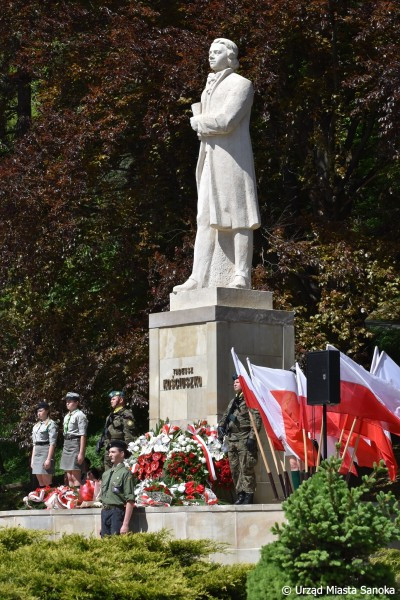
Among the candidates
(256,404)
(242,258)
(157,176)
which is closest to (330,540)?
(256,404)

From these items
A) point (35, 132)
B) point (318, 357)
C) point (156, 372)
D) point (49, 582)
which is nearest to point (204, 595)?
point (49, 582)

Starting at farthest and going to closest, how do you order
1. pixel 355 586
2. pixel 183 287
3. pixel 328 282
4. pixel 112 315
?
pixel 112 315 → pixel 328 282 → pixel 183 287 → pixel 355 586

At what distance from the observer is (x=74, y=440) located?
18.9m

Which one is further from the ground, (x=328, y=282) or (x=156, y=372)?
(x=328, y=282)

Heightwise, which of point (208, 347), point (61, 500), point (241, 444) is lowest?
point (61, 500)

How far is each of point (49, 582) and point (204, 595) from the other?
135cm

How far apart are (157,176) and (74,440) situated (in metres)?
10.6

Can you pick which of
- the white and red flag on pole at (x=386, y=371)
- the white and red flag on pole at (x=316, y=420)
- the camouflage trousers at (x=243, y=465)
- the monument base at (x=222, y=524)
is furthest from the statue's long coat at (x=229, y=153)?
the monument base at (x=222, y=524)

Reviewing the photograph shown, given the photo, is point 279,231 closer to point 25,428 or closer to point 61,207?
point 61,207

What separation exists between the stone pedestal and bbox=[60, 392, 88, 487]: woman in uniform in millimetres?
914

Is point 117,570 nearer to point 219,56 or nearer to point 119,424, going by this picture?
point 119,424

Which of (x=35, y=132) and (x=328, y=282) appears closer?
(x=328, y=282)

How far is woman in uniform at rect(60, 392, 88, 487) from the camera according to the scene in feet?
61.4

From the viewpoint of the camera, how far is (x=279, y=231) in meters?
26.2
